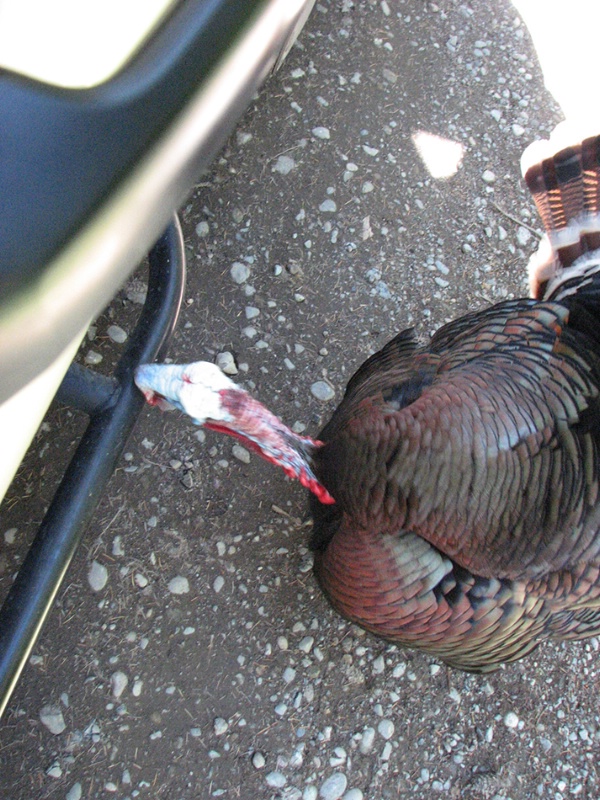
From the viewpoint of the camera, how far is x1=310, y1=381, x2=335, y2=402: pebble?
255 cm

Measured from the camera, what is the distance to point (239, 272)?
8.48 feet

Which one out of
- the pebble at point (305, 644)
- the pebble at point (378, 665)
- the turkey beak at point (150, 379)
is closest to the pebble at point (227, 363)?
the turkey beak at point (150, 379)

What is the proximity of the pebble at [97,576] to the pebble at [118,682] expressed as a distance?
0.26m

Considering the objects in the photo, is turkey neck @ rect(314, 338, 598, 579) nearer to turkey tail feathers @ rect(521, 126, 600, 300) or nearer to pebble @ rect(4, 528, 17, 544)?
turkey tail feathers @ rect(521, 126, 600, 300)

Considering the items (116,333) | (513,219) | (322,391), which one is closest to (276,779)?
(322,391)

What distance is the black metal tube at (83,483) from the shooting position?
1354 mm

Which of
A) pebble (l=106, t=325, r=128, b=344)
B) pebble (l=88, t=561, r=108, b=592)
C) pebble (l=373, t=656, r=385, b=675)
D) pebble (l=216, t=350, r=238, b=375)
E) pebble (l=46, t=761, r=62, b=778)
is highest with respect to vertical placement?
pebble (l=106, t=325, r=128, b=344)

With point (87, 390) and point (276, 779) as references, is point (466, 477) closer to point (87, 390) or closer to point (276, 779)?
point (87, 390)

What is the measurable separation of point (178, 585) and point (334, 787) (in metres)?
0.84

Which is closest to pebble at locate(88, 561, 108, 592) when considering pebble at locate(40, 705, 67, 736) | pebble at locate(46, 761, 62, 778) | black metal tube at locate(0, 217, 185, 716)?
pebble at locate(40, 705, 67, 736)

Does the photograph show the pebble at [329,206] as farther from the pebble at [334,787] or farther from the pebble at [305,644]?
the pebble at [334,787]

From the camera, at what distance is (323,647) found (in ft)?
7.54

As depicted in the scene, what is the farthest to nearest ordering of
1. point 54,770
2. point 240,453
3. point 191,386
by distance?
point 240,453 → point 54,770 → point 191,386

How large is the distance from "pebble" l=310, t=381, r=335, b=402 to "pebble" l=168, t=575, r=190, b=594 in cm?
85
